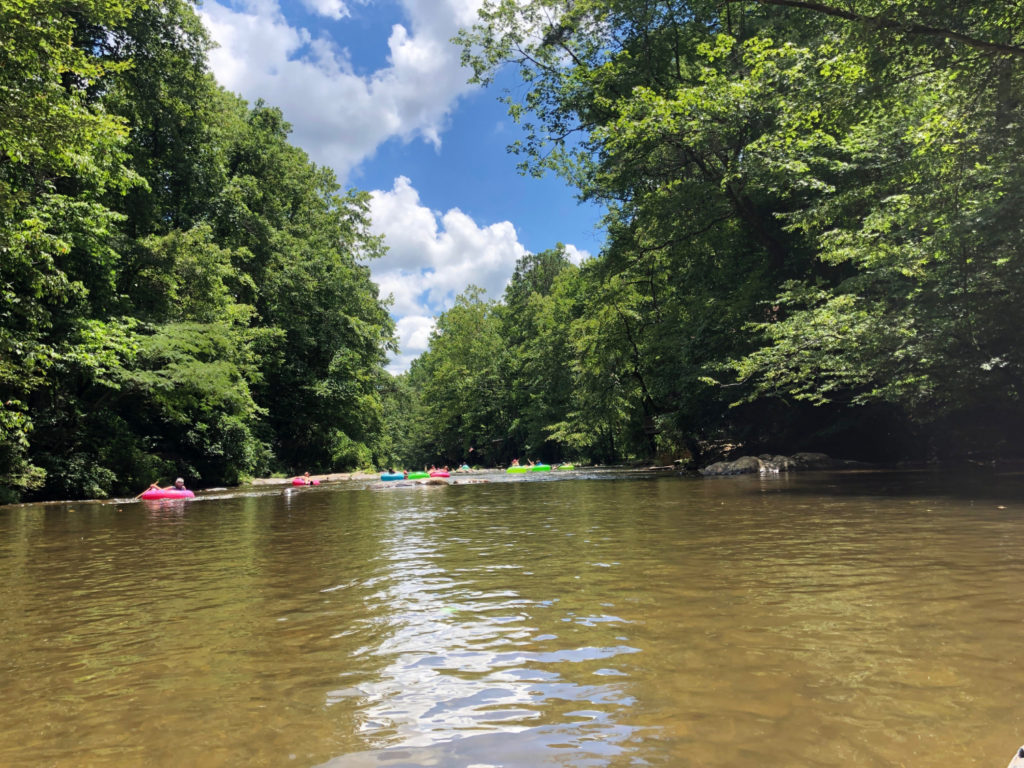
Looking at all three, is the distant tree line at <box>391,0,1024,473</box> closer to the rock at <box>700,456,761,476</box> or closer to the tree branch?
the tree branch

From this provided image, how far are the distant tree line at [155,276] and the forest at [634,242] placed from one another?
0.11 meters

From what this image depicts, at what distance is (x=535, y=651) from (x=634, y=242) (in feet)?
69.6

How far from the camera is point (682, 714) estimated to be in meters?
2.41

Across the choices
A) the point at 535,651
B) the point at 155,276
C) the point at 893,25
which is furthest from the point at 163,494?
the point at 893,25

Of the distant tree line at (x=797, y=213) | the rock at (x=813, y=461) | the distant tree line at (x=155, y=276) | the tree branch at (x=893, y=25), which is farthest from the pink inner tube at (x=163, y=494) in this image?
the rock at (x=813, y=461)

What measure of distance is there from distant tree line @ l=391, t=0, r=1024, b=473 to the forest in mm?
85

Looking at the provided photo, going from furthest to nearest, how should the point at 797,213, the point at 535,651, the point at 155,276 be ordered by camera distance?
the point at 155,276, the point at 797,213, the point at 535,651

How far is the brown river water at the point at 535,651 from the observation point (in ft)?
7.32

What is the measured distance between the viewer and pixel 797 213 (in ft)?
53.0

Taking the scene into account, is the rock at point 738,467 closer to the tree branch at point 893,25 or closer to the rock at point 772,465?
the rock at point 772,465

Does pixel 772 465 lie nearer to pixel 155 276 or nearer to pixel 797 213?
pixel 797 213

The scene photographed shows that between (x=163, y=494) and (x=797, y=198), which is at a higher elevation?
(x=797, y=198)

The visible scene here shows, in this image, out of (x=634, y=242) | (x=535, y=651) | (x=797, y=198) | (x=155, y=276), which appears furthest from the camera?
(x=634, y=242)

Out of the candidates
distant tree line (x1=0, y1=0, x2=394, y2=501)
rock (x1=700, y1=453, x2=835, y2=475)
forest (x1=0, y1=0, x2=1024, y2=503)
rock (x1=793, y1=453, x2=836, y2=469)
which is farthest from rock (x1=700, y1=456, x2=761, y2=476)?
distant tree line (x1=0, y1=0, x2=394, y2=501)
